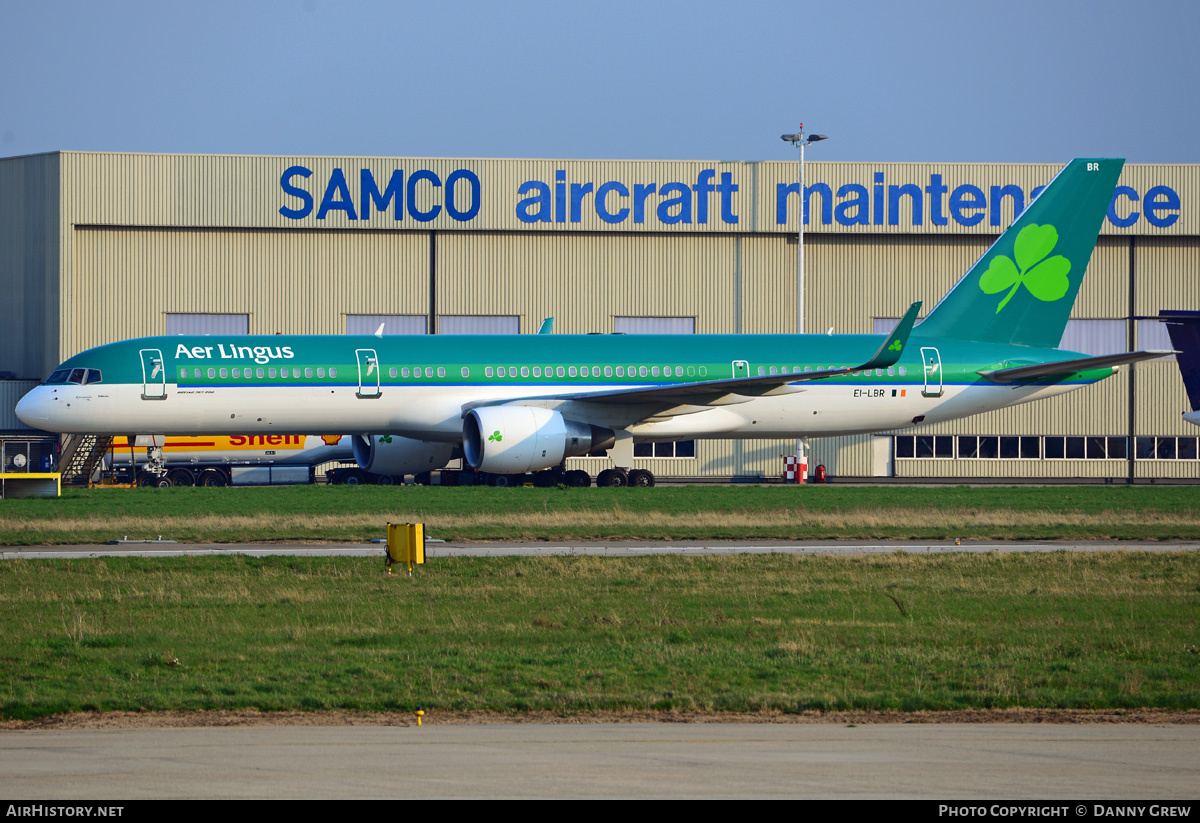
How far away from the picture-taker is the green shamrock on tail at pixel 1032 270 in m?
44.4

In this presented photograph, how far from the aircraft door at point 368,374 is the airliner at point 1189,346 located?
22631 mm

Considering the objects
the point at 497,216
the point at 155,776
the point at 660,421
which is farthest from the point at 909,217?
the point at 155,776

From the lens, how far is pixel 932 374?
42781 mm

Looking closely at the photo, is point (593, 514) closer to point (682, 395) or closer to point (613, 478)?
point (682, 395)

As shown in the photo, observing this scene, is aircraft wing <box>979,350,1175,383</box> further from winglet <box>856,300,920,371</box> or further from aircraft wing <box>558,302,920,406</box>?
winglet <box>856,300,920,371</box>

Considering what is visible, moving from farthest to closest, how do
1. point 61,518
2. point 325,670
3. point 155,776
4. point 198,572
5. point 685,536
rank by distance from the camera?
point 61,518
point 685,536
point 198,572
point 325,670
point 155,776

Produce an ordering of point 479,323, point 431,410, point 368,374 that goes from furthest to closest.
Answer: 1. point 479,323
2. point 431,410
3. point 368,374

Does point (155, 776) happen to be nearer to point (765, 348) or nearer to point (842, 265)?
point (765, 348)

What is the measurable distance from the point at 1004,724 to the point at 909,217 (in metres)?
50.8

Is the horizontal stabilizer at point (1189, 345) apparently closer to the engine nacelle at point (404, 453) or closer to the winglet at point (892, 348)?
the winglet at point (892, 348)

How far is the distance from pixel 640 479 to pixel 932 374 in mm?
9906

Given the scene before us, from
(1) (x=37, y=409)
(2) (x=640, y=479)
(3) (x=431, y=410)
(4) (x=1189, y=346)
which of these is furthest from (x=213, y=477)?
(4) (x=1189, y=346)

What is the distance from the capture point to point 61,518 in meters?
29.9

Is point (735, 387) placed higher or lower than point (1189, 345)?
lower
